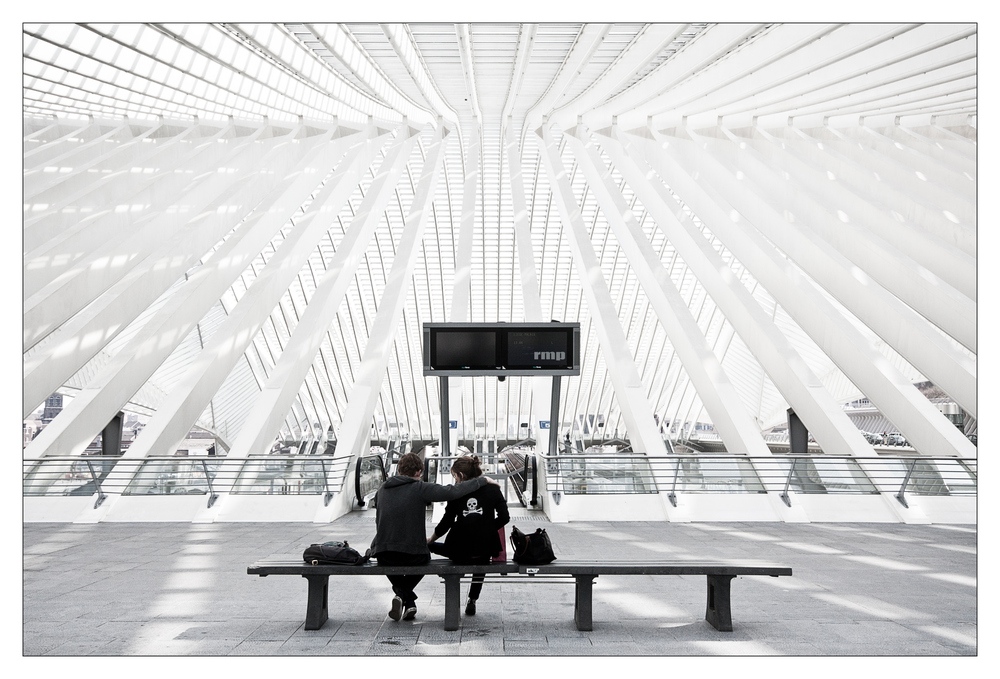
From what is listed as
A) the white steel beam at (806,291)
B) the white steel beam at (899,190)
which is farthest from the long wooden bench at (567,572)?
the white steel beam at (899,190)

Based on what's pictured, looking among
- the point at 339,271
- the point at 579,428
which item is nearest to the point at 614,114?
the point at 339,271

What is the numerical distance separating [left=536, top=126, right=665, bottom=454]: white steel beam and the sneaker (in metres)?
7.85

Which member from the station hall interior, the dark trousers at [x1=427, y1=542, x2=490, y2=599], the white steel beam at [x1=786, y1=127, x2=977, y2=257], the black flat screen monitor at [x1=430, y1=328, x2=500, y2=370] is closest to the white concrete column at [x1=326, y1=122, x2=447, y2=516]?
the station hall interior

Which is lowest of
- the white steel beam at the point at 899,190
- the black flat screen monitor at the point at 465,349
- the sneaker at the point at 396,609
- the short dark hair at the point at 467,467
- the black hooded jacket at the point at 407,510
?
the sneaker at the point at 396,609

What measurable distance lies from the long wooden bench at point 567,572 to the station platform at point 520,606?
10cm

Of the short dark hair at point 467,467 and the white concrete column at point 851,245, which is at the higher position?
the white concrete column at point 851,245

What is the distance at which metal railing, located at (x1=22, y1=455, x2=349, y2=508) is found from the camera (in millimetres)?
10852

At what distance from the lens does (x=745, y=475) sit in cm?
1115

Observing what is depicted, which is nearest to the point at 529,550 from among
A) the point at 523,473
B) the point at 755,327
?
the point at 523,473

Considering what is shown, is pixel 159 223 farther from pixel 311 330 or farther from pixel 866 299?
pixel 866 299

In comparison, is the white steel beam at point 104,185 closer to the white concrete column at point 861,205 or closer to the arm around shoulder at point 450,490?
the arm around shoulder at point 450,490

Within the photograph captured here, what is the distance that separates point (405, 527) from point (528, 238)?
1648 centimetres

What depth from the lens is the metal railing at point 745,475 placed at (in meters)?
10.8

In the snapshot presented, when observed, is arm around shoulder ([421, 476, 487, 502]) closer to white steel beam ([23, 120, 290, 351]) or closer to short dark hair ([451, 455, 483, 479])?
short dark hair ([451, 455, 483, 479])
